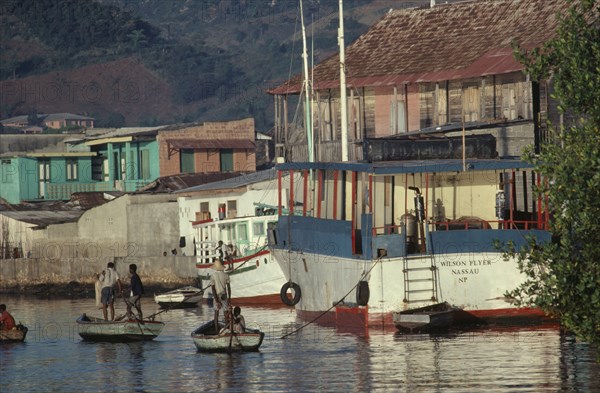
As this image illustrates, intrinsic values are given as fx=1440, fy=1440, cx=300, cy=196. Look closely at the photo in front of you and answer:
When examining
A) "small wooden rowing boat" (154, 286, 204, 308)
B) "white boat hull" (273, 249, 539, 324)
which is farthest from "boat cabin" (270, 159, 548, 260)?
"small wooden rowing boat" (154, 286, 204, 308)

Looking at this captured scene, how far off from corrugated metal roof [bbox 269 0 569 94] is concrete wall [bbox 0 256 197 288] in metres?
8.53

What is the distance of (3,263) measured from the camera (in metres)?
62.4

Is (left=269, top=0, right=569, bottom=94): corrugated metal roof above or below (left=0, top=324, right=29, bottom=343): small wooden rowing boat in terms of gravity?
above

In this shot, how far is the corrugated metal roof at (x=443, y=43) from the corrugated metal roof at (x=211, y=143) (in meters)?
11.3

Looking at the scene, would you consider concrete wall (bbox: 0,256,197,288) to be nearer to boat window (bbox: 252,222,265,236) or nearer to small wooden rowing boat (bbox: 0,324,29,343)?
boat window (bbox: 252,222,265,236)

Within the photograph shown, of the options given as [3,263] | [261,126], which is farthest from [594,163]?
[261,126]

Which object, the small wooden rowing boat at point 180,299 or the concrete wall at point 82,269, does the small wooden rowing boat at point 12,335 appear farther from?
the concrete wall at point 82,269

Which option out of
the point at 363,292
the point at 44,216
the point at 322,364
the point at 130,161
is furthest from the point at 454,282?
the point at 130,161

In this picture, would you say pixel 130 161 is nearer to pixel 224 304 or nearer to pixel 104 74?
→ pixel 224 304

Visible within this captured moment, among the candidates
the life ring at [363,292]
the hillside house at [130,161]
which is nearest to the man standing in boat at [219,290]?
the life ring at [363,292]

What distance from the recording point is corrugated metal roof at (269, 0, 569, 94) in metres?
52.1

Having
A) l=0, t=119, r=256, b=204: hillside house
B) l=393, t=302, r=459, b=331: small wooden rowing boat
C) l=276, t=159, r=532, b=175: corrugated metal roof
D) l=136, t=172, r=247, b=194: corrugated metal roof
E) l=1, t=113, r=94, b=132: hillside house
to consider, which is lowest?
l=393, t=302, r=459, b=331: small wooden rowing boat

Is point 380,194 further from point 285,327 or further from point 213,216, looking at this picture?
point 213,216

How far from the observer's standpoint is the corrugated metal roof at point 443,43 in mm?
52125
